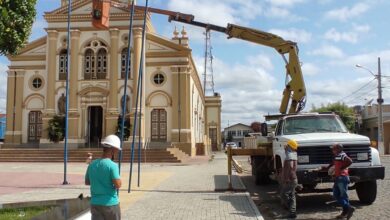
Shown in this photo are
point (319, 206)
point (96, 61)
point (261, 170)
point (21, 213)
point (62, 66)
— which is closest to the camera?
point (21, 213)

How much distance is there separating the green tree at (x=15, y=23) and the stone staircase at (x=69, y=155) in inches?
970

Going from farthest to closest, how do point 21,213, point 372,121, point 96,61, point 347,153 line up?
point 372,121 < point 96,61 < point 347,153 < point 21,213

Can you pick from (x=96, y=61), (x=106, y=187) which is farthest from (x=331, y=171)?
(x=96, y=61)

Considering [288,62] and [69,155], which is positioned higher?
[288,62]

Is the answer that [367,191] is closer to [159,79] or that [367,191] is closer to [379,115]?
[159,79]

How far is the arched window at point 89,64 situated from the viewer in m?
39.0

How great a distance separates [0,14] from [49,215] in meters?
3.40

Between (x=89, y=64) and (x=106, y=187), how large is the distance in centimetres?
3407

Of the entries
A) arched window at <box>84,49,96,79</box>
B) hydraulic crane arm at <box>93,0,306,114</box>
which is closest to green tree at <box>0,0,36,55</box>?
hydraulic crane arm at <box>93,0,306,114</box>

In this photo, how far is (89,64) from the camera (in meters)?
39.2

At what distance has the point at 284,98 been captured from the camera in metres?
18.7

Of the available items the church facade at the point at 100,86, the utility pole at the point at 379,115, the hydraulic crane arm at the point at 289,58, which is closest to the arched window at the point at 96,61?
the church facade at the point at 100,86

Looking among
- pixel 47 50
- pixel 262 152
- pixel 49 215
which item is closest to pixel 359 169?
pixel 262 152

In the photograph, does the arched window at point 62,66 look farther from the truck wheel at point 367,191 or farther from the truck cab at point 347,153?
the truck wheel at point 367,191
